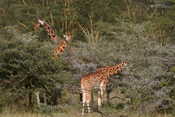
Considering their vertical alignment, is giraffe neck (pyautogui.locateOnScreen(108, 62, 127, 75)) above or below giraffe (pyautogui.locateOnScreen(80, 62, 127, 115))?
above

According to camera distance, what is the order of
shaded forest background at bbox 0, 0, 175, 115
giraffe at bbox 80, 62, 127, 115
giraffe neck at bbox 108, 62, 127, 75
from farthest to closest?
1. giraffe neck at bbox 108, 62, 127, 75
2. giraffe at bbox 80, 62, 127, 115
3. shaded forest background at bbox 0, 0, 175, 115

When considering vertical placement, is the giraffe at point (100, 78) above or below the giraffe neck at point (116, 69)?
below

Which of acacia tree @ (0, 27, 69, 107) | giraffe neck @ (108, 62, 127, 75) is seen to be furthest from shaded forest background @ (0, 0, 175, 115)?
giraffe neck @ (108, 62, 127, 75)

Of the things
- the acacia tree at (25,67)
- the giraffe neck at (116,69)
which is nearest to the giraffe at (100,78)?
the giraffe neck at (116,69)

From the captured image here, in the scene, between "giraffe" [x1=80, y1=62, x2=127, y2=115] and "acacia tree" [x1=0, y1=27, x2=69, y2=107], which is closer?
"acacia tree" [x1=0, y1=27, x2=69, y2=107]

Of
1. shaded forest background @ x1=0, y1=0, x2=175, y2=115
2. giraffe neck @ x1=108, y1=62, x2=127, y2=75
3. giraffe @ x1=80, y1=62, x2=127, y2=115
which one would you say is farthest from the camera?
giraffe neck @ x1=108, y1=62, x2=127, y2=75

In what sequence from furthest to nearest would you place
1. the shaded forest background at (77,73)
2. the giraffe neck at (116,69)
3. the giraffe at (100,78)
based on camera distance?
the giraffe neck at (116,69) < the giraffe at (100,78) < the shaded forest background at (77,73)

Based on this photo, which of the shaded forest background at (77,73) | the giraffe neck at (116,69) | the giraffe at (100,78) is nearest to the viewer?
the shaded forest background at (77,73)

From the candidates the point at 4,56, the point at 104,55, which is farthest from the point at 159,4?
the point at 4,56

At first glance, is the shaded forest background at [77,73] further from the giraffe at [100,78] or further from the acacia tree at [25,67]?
the giraffe at [100,78]

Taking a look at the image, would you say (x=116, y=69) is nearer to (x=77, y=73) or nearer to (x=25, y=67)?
(x=77, y=73)

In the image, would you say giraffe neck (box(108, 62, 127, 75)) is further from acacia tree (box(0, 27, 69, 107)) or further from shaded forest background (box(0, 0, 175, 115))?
acacia tree (box(0, 27, 69, 107))

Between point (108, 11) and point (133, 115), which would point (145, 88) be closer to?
point (133, 115)

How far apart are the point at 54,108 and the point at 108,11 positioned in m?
11.3
